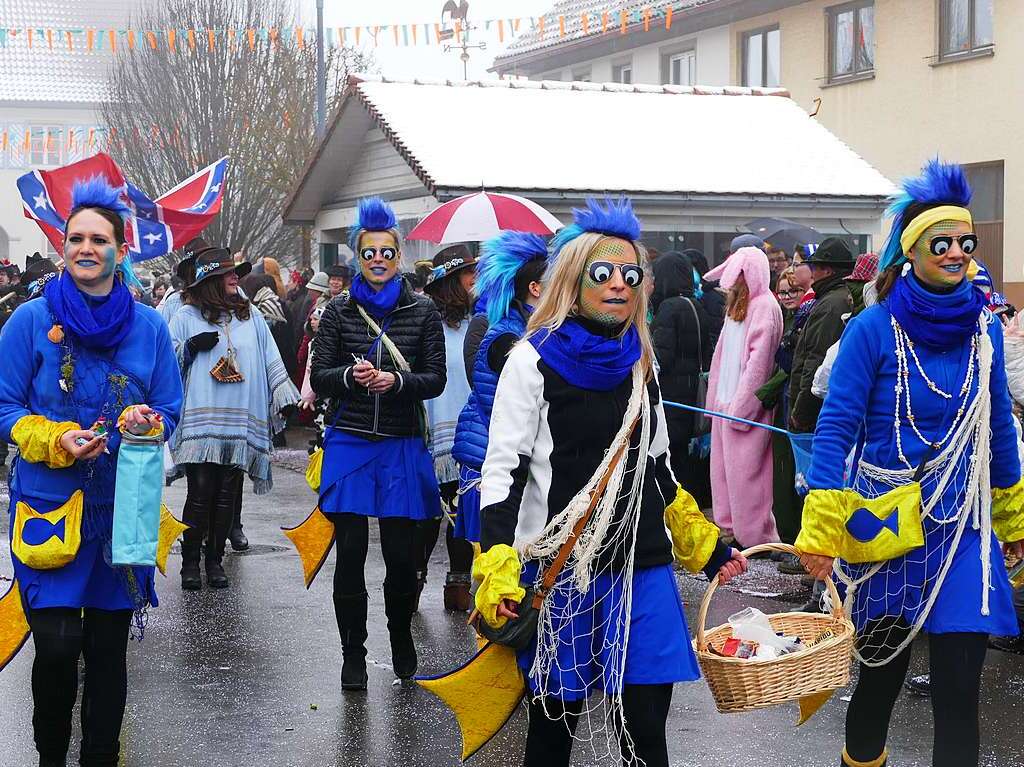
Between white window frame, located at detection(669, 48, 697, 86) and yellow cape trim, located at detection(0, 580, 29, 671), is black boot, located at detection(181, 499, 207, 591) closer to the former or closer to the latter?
yellow cape trim, located at detection(0, 580, 29, 671)

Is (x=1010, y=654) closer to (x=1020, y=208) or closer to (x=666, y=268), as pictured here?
(x=666, y=268)

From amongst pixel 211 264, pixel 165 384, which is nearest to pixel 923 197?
pixel 165 384

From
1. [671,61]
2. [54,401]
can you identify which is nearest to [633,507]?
[54,401]

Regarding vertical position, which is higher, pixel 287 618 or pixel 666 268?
pixel 666 268

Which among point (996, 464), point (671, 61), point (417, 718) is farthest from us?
point (671, 61)

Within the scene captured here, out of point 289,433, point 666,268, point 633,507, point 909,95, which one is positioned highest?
point 909,95

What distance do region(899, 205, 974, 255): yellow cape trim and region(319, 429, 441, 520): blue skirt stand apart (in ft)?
8.70

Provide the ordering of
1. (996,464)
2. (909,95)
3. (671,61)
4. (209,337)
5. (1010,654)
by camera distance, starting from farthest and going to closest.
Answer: (671,61), (909,95), (209,337), (1010,654), (996,464)

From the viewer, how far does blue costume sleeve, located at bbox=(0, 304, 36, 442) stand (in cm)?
491

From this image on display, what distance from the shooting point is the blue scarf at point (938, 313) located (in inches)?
181

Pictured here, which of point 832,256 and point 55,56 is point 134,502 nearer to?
point 832,256

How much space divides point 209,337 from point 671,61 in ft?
71.7

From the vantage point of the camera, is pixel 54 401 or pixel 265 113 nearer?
pixel 54 401

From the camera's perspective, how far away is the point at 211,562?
9094 mm
